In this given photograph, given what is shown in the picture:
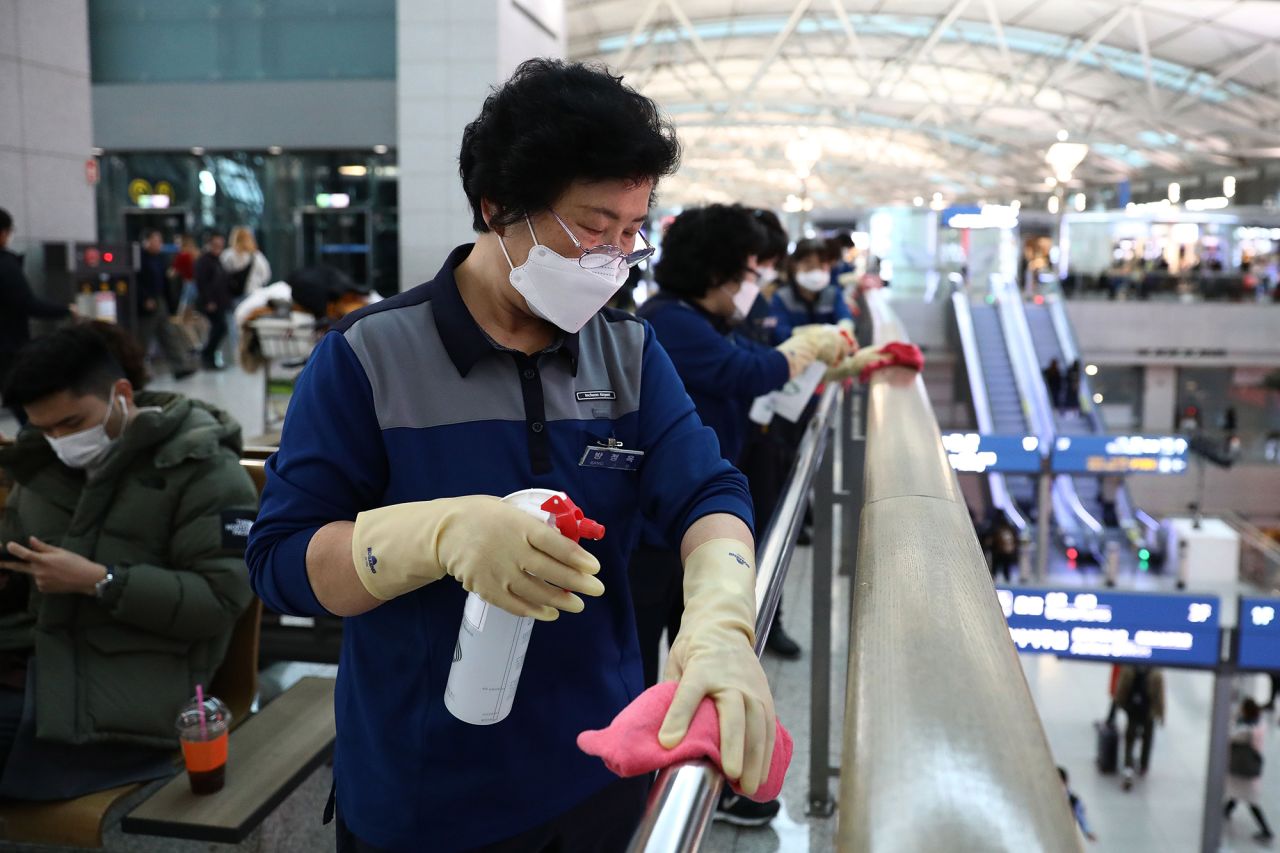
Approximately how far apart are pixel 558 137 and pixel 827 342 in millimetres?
2401

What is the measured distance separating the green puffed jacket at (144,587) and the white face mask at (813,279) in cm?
452

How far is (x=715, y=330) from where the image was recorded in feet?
11.0

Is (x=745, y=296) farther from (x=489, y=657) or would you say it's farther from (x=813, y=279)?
(x=813, y=279)

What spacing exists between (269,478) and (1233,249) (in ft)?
111

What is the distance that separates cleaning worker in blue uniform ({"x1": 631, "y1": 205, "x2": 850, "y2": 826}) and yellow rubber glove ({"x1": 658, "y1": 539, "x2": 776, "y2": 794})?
4.93 feet

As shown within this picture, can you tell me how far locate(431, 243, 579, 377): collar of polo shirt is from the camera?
1.49 metres

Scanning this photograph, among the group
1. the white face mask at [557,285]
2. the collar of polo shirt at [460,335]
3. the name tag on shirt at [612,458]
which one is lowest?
the name tag on shirt at [612,458]

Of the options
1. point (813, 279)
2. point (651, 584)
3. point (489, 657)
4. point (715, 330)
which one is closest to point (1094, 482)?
point (813, 279)

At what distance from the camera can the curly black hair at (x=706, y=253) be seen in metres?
3.35

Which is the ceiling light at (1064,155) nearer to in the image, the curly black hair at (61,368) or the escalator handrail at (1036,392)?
the escalator handrail at (1036,392)

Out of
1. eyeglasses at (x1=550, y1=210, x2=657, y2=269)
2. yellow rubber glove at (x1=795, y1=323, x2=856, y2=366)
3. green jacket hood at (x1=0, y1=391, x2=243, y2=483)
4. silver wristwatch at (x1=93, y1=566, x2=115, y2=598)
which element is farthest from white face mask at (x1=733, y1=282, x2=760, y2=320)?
eyeglasses at (x1=550, y1=210, x2=657, y2=269)

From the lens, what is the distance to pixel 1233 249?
3050cm

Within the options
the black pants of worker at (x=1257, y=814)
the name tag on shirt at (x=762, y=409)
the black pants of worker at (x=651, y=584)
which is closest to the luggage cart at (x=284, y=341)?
the name tag on shirt at (x=762, y=409)

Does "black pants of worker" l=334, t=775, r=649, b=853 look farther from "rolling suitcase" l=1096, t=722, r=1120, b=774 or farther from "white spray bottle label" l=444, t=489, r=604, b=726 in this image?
"rolling suitcase" l=1096, t=722, r=1120, b=774
